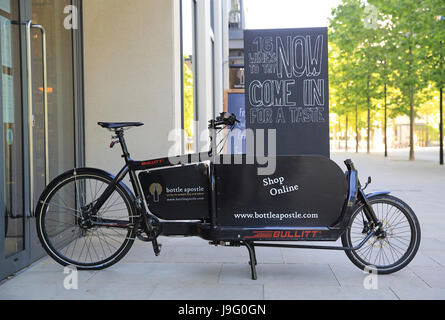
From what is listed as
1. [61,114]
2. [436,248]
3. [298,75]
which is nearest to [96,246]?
[61,114]

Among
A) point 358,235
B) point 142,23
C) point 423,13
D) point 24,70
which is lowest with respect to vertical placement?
point 358,235

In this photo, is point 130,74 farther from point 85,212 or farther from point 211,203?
point 211,203

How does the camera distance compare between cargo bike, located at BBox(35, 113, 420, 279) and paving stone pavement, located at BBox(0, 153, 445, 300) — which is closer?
paving stone pavement, located at BBox(0, 153, 445, 300)

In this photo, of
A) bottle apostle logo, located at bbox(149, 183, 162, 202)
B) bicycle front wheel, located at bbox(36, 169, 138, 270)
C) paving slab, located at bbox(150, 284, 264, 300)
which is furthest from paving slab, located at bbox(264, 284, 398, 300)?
bicycle front wheel, located at bbox(36, 169, 138, 270)

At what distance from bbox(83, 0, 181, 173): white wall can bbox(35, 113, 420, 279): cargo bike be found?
169 cm

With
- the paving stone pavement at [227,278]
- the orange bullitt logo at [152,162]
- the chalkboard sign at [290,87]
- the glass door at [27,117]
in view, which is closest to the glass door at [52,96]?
the glass door at [27,117]

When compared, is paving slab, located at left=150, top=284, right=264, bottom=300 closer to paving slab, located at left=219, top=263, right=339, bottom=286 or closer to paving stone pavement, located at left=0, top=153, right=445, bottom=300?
paving stone pavement, located at left=0, top=153, right=445, bottom=300

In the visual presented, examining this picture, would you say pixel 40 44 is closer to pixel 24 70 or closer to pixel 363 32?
pixel 24 70

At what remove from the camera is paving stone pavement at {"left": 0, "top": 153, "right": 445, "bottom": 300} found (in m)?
4.09

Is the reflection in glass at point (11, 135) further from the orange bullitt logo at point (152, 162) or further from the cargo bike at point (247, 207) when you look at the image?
the orange bullitt logo at point (152, 162)

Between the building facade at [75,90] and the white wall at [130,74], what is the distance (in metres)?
0.01

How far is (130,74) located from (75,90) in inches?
26.7

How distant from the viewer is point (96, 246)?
5617 millimetres

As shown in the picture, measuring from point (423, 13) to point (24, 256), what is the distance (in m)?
18.1
